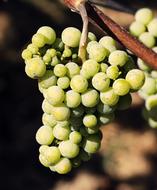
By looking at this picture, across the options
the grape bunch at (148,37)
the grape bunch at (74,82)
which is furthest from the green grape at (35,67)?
the grape bunch at (148,37)

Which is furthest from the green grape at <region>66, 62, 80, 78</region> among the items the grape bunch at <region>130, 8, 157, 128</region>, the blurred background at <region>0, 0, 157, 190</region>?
the blurred background at <region>0, 0, 157, 190</region>

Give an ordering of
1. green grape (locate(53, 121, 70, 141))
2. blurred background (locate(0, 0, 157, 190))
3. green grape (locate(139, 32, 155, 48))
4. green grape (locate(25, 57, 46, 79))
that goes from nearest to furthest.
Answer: green grape (locate(25, 57, 46, 79)) < green grape (locate(53, 121, 70, 141)) < green grape (locate(139, 32, 155, 48)) < blurred background (locate(0, 0, 157, 190))

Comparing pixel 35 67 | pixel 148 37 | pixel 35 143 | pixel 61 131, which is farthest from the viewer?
pixel 35 143

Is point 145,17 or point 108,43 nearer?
point 108,43

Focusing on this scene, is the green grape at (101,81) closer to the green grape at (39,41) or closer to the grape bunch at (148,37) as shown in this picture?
the green grape at (39,41)

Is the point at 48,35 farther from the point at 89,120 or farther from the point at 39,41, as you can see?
the point at 89,120

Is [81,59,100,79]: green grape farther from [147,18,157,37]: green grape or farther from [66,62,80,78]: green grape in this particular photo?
[147,18,157,37]: green grape

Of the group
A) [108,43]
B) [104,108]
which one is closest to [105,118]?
[104,108]
